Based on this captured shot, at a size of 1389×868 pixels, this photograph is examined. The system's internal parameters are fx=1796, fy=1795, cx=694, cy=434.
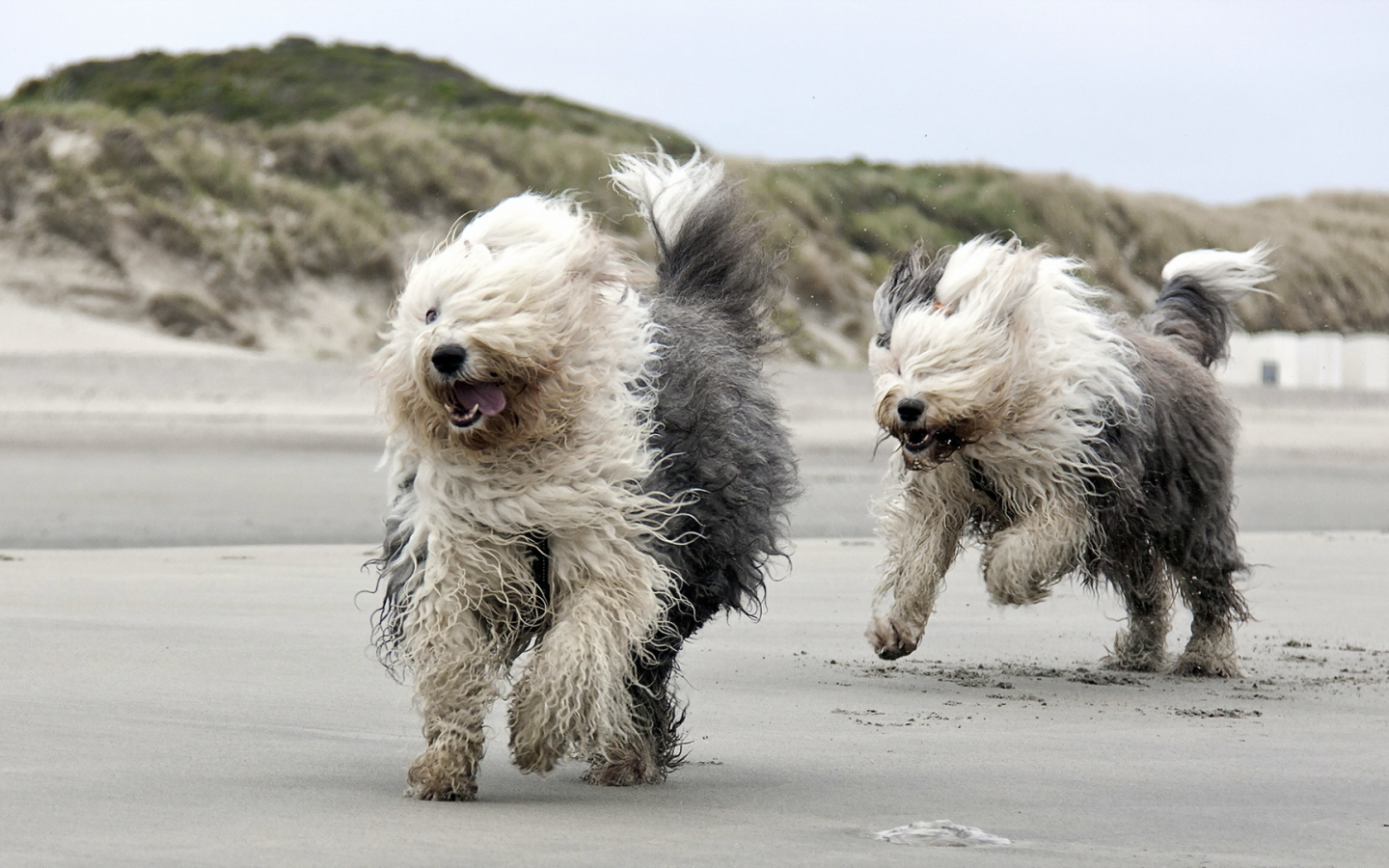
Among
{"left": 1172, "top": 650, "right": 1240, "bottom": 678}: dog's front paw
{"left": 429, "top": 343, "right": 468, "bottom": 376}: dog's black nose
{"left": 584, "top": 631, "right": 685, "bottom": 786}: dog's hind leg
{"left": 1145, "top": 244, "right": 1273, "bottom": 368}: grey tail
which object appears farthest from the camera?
{"left": 1145, "top": 244, "right": 1273, "bottom": 368}: grey tail

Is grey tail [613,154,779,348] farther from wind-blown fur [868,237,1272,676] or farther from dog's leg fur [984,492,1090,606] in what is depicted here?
dog's leg fur [984,492,1090,606]

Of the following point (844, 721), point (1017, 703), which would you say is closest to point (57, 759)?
point (844, 721)

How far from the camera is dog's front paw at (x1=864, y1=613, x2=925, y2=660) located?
6.36 metres

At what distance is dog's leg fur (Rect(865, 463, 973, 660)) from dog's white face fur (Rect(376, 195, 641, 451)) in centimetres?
223

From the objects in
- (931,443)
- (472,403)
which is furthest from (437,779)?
(931,443)

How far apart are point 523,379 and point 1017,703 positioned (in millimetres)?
2539

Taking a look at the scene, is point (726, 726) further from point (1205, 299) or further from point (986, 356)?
point (1205, 299)

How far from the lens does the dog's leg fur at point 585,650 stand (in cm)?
436

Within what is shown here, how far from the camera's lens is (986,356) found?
20.5 feet

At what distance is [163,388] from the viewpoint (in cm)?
1902

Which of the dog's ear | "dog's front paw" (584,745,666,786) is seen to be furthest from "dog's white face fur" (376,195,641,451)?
the dog's ear

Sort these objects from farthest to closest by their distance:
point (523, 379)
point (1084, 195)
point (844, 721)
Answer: point (1084, 195), point (844, 721), point (523, 379)

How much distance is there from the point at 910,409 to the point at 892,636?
0.82m

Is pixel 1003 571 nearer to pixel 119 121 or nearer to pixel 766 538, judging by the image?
pixel 766 538
